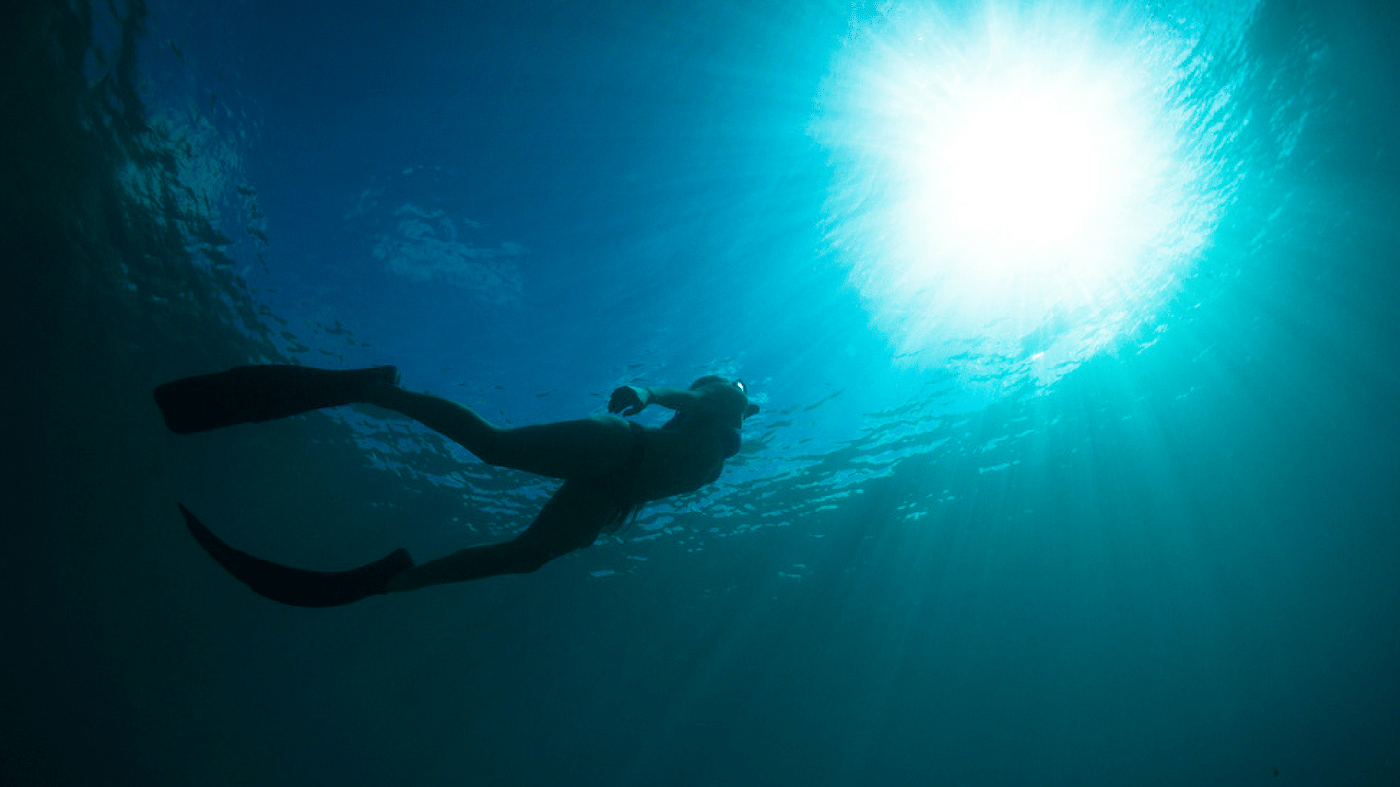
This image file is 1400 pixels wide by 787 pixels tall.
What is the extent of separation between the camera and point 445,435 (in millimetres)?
2648

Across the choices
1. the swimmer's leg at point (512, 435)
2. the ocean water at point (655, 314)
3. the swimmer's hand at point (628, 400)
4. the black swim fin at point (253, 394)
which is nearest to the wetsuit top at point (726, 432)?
the swimmer's hand at point (628, 400)

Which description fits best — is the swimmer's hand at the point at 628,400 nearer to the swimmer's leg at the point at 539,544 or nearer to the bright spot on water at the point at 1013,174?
the swimmer's leg at the point at 539,544

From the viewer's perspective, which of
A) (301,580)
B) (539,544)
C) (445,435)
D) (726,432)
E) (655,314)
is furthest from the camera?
(655,314)

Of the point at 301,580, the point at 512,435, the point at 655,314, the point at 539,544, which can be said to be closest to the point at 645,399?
the point at 512,435

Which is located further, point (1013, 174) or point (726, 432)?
point (1013, 174)

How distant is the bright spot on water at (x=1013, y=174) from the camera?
6785mm

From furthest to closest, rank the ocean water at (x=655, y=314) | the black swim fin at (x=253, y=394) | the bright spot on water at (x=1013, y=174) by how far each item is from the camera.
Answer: the bright spot on water at (x=1013, y=174) → the ocean water at (x=655, y=314) → the black swim fin at (x=253, y=394)

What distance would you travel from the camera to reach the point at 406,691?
72.9 feet

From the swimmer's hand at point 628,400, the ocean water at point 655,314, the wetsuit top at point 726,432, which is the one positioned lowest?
the swimmer's hand at point 628,400

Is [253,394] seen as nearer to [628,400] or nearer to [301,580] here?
[301,580]

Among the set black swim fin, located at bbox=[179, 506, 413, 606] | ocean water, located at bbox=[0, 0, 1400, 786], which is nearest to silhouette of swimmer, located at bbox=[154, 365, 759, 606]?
black swim fin, located at bbox=[179, 506, 413, 606]

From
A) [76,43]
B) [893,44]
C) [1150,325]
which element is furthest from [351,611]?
[1150,325]

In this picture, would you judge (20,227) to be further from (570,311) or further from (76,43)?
(570,311)

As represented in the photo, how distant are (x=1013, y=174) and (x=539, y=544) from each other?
8801mm
